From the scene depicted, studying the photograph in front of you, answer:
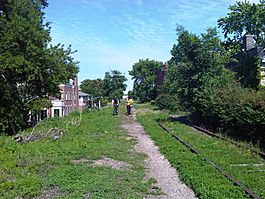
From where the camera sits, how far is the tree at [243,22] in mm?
46906

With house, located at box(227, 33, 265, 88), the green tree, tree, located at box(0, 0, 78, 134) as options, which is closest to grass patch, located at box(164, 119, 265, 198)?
the green tree

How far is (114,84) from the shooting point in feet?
342

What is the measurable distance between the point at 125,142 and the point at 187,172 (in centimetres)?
644

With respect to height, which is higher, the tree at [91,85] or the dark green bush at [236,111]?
the tree at [91,85]

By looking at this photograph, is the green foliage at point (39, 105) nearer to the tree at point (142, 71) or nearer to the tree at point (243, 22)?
the tree at point (243, 22)

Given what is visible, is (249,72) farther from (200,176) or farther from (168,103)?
(200,176)

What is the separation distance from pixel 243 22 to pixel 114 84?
59337mm

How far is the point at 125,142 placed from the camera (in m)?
14.5

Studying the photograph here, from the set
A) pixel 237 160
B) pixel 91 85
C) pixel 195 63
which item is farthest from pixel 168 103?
pixel 91 85

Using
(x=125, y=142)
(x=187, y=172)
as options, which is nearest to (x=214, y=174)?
(x=187, y=172)

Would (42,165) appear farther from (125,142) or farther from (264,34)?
(264,34)

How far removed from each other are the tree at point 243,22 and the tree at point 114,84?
180ft

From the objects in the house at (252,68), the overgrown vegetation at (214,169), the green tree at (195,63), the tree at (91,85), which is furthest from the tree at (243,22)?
the tree at (91,85)

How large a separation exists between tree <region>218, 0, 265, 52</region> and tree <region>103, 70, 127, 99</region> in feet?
180
